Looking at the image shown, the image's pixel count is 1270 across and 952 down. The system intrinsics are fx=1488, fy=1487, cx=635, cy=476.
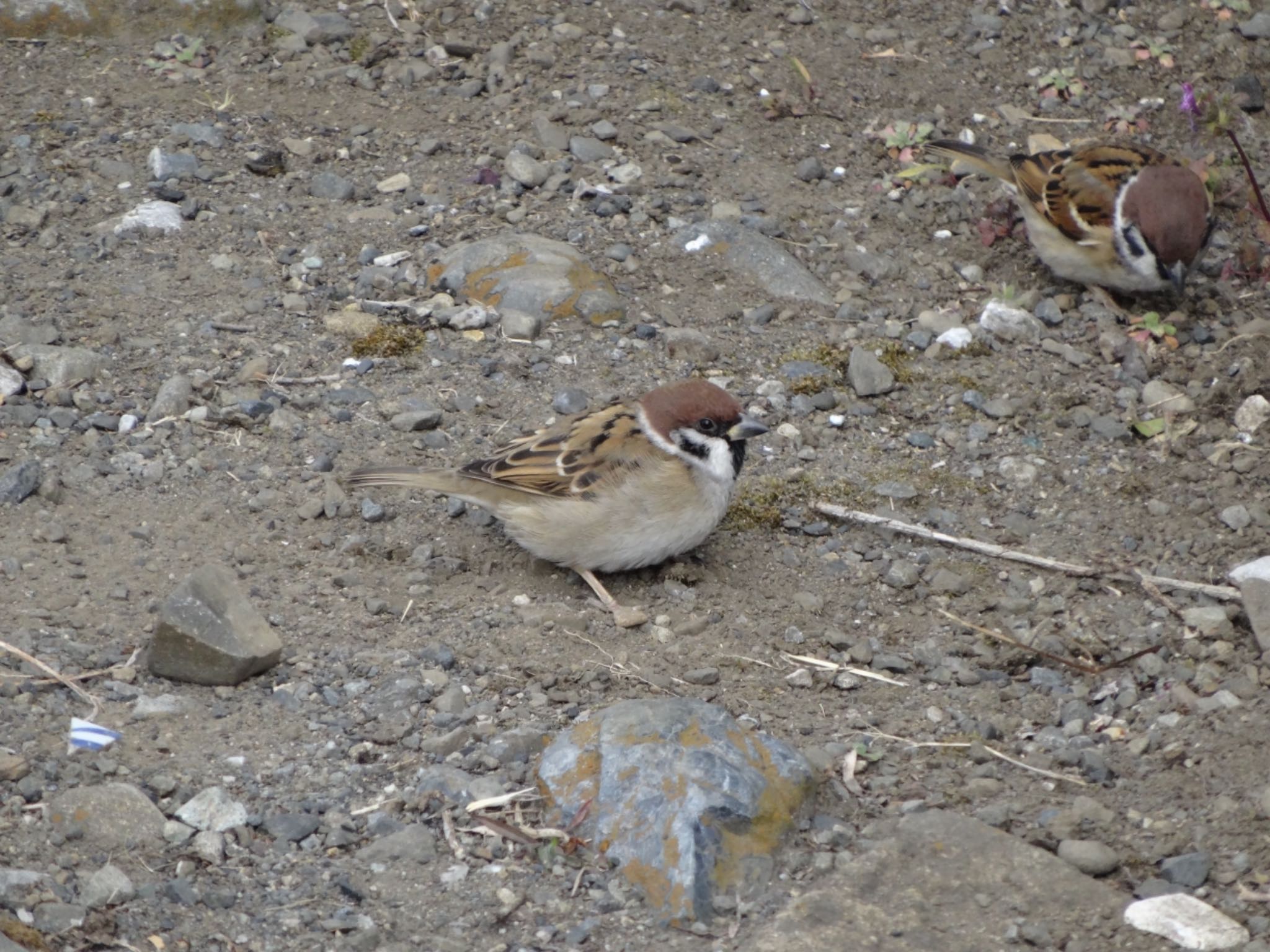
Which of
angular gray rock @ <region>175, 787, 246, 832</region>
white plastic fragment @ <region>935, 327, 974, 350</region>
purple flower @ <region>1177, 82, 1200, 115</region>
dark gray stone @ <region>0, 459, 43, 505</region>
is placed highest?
purple flower @ <region>1177, 82, 1200, 115</region>

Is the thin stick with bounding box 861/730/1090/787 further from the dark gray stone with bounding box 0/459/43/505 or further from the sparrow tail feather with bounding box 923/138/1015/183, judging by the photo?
the sparrow tail feather with bounding box 923/138/1015/183

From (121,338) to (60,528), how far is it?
124 cm

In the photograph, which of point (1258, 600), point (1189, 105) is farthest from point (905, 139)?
point (1258, 600)

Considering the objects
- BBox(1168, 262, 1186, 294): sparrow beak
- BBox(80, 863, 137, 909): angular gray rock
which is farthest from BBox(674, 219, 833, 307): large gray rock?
BBox(80, 863, 137, 909): angular gray rock

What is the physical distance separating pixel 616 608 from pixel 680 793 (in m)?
1.26

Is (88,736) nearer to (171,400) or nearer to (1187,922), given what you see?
(171,400)

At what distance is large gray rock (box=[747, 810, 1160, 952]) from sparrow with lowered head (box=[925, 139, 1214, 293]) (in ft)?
11.0

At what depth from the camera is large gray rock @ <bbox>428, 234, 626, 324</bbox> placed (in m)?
5.98

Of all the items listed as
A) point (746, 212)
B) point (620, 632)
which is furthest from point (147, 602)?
point (746, 212)

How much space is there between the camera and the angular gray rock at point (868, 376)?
575 centimetres

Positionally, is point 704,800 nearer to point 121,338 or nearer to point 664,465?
point 664,465

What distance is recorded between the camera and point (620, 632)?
14.9ft

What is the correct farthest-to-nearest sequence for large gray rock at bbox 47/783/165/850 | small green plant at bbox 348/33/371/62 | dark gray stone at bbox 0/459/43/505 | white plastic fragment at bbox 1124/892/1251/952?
small green plant at bbox 348/33/371/62
dark gray stone at bbox 0/459/43/505
large gray rock at bbox 47/783/165/850
white plastic fragment at bbox 1124/892/1251/952

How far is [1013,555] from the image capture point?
483 cm
